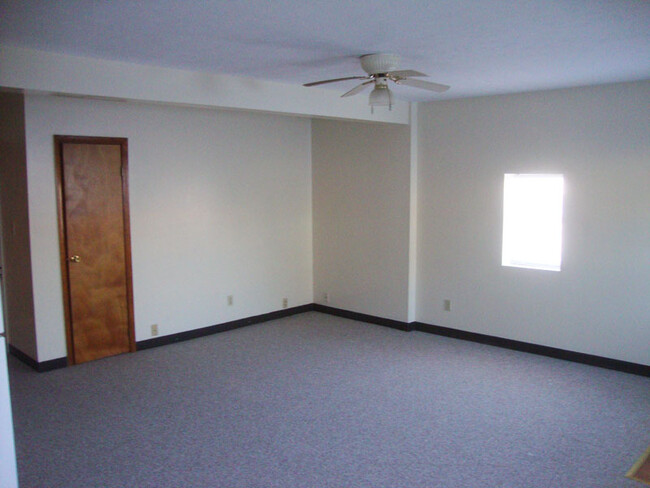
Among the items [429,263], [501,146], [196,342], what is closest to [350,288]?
[429,263]

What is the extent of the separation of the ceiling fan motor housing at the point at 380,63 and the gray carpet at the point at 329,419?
95.7 inches

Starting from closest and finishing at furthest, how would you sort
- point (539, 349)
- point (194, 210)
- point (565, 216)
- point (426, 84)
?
point (426, 84)
point (565, 216)
point (539, 349)
point (194, 210)

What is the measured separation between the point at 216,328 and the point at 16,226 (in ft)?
7.32

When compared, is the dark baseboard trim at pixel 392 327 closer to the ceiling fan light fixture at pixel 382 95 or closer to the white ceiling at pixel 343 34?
the white ceiling at pixel 343 34

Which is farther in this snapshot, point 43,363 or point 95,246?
point 95,246

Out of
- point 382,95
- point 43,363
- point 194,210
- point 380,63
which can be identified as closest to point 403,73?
point 380,63

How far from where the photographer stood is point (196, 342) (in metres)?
5.79

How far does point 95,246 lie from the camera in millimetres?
5129

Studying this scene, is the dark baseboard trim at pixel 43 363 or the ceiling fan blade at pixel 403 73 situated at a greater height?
the ceiling fan blade at pixel 403 73

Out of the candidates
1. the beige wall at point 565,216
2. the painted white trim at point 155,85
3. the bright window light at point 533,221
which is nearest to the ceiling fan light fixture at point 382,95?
the painted white trim at point 155,85

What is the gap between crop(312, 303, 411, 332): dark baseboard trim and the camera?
6195mm

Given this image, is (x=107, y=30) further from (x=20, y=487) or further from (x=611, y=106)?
(x=611, y=106)

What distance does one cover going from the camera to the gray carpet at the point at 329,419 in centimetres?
325

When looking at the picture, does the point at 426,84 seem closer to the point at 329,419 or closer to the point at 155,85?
the point at 155,85
